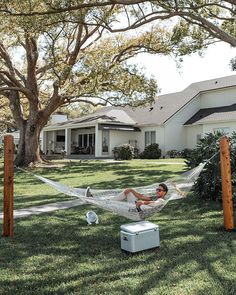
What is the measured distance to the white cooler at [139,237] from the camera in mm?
5277

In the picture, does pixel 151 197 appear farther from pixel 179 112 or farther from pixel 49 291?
pixel 179 112

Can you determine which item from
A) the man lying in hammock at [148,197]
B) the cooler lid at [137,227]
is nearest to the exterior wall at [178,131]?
the man lying in hammock at [148,197]

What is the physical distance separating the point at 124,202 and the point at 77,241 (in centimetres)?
99

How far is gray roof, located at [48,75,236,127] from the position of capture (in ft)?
100

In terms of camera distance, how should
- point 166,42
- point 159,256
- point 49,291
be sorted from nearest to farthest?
point 49,291, point 159,256, point 166,42

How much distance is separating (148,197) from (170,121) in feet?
78.0

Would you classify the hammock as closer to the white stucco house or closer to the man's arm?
the man's arm

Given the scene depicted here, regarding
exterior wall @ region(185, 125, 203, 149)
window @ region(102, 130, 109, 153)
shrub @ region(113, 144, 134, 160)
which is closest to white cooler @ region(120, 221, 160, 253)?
shrub @ region(113, 144, 134, 160)

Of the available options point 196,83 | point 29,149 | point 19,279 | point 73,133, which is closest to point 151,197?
point 19,279

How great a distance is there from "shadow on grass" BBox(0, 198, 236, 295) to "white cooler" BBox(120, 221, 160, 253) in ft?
0.35

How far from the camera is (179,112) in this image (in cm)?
3044

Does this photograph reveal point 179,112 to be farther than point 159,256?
Yes

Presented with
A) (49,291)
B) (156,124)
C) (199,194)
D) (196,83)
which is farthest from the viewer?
(196,83)

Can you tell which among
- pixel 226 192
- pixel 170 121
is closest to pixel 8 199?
pixel 226 192
